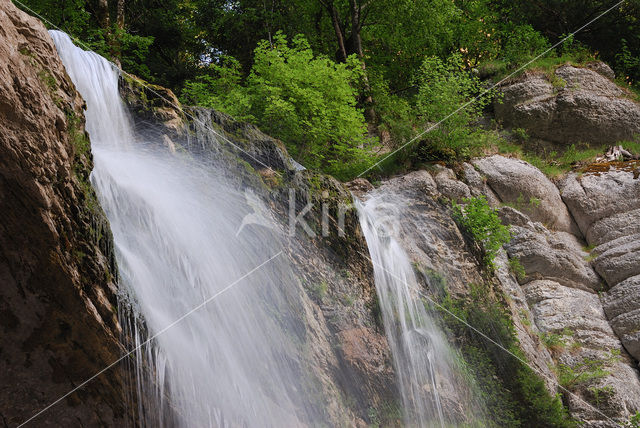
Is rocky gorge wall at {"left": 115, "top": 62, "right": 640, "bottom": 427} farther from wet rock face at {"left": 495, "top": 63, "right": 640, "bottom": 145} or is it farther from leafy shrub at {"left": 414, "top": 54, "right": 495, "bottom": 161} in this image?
wet rock face at {"left": 495, "top": 63, "right": 640, "bottom": 145}

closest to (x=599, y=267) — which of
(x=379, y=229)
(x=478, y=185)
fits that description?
(x=478, y=185)

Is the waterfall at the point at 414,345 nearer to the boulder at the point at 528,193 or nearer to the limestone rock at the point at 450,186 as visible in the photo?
the limestone rock at the point at 450,186

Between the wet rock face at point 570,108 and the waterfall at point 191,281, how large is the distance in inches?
423

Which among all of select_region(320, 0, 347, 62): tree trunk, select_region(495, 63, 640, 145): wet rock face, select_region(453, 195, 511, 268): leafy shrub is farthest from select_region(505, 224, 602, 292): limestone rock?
select_region(320, 0, 347, 62): tree trunk

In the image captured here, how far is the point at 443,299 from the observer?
31.4 feet

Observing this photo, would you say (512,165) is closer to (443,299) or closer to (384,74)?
(443,299)

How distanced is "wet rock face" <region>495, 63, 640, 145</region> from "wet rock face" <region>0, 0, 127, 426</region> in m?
13.5

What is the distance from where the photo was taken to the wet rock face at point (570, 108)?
1545 cm

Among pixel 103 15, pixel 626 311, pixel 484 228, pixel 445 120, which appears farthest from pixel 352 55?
pixel 626 311

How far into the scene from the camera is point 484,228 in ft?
36.3

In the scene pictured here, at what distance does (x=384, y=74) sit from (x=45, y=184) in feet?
53.2

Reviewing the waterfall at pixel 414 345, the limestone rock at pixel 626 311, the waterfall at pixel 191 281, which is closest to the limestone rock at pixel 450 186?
the waterfall at pixel 414 345

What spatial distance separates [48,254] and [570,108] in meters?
14.6

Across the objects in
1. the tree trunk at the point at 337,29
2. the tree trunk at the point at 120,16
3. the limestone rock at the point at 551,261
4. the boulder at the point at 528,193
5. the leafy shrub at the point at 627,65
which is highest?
the tree trunk at the point at 120,16
